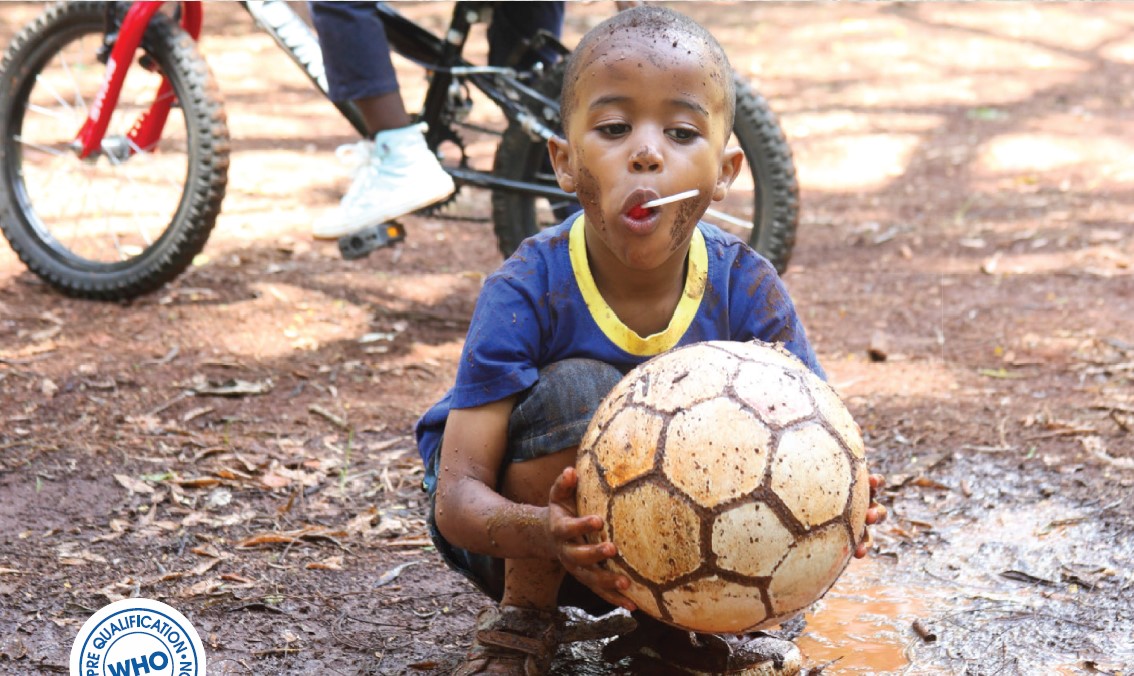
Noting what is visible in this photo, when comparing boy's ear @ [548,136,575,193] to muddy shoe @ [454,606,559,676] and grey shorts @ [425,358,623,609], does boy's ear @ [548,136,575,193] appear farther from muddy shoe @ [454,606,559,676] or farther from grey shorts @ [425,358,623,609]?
muddy shoe @ [454,606,559,676]

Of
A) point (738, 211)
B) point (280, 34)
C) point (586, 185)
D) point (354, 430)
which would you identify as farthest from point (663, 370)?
point (738, 211)

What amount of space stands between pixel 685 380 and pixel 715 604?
37 centimetres

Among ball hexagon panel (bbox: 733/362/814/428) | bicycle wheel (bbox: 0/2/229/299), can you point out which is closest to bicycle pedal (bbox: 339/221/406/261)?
bicycle wheel (bbox: 0/2/229/299)

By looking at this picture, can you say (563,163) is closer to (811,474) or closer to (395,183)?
(811,474)

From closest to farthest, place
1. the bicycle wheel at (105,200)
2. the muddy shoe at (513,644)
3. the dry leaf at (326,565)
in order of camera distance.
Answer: the muddy shoe at (513,644) < the dry leaf at (326,565) < the bicycle wheel at (105,200)

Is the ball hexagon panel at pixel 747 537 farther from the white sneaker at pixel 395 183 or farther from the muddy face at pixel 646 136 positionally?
the white sneaker at pixel 395 183

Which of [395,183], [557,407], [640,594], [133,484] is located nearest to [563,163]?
[557,407]

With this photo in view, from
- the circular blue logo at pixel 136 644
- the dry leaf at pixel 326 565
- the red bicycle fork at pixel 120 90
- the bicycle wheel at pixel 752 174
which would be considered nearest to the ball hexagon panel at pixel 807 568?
the circular blue logo at pixel 136 644

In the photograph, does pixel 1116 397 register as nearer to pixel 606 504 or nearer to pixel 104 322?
pixel 606 504

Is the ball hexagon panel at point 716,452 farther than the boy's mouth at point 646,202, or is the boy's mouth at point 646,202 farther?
the boy's mouth at point 646,202

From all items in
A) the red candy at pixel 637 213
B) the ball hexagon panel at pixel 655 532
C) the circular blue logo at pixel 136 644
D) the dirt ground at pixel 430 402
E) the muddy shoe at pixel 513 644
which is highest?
the red candy at pixel 637 213

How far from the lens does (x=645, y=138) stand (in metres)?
2.32

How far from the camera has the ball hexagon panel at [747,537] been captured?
2023 mm

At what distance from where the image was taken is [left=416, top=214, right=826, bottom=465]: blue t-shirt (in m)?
2.34
